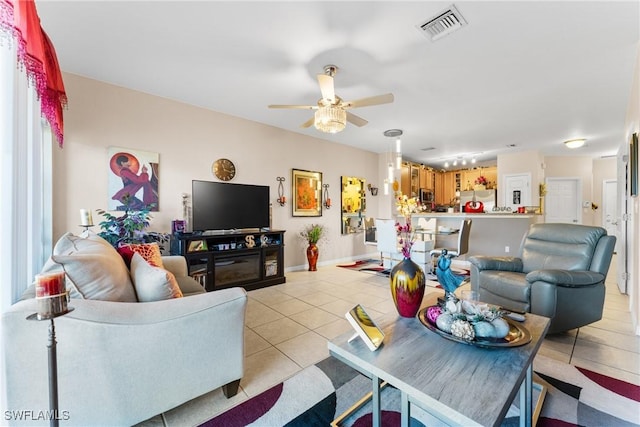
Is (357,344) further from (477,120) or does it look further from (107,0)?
(477,120)

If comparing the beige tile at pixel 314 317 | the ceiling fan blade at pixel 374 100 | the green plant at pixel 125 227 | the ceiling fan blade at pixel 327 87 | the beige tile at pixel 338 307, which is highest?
the ceiling fan blade at pixel 327 87

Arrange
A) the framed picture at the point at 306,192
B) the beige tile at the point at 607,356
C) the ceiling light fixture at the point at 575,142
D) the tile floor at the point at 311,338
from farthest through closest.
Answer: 1. the ceiling light fixture at the point at 575,142
2. the framed picture at the point at 306,192
3. the beige tile at the point at 607,356
4. the tile floor at the point at 311,338

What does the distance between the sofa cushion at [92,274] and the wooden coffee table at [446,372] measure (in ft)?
3.88

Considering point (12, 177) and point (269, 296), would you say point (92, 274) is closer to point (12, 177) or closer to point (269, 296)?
point (12, 177)

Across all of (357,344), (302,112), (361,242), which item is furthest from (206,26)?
(361,242)

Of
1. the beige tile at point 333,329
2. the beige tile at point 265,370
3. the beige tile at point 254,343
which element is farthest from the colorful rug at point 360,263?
the beige tile at point 265,370

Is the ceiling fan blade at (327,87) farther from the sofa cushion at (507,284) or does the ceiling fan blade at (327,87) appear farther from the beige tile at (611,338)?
the beige tile at (611,338)

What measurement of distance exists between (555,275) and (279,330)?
244 centimetres

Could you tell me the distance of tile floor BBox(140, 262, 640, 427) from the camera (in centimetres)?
168

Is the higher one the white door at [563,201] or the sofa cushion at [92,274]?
the white door at [563,201]

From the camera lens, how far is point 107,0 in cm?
187

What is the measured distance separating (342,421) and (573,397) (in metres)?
1.41

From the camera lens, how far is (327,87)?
2.42m

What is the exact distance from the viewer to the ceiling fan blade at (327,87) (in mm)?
2309
